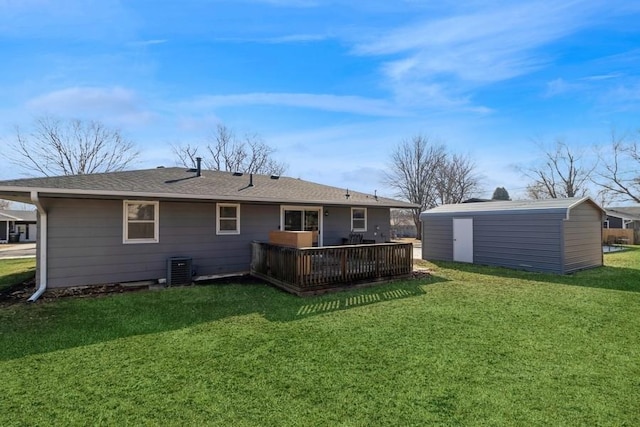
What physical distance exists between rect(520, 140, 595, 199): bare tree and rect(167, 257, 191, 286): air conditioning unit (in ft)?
111

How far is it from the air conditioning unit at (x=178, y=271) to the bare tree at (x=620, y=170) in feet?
118

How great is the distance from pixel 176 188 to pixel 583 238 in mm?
12695

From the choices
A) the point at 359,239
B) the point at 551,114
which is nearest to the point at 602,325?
the point at 359,239

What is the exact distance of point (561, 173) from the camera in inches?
1247

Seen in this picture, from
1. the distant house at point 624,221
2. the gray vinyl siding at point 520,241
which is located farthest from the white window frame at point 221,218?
the distant house at point 624,221

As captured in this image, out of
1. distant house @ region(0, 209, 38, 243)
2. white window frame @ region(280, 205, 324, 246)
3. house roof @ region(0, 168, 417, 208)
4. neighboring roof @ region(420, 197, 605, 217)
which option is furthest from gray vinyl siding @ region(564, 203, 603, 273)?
distant house @ region(0, 209, 38, 243)

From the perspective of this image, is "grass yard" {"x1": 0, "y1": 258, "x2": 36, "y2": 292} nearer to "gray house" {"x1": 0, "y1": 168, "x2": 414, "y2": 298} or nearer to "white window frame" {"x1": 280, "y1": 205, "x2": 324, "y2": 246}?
"gray house" {"x1": 0, "y1": 168, "x2": 414, "y2": 298}

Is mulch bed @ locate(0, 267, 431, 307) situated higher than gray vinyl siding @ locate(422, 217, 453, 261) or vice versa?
gray vinyl siding @ locate(422, 217, 453, 261)

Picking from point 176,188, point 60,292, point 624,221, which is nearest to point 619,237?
point 624,221

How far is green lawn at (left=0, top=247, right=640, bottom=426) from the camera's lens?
2.64 m

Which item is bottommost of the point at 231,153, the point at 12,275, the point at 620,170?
the point at 12,275

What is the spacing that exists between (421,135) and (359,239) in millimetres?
21471

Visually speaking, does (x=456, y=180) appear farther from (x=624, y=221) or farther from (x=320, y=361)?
(x=320, y=361)

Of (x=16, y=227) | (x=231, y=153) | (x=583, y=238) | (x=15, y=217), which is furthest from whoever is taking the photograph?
(x=16, y=227)
